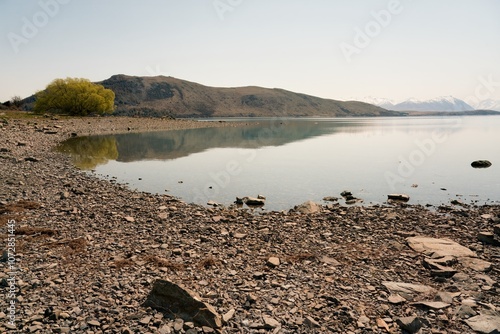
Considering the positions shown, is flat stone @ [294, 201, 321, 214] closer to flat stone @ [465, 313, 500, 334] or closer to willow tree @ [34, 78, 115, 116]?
flat stone @ [465, 313, 500, 334]

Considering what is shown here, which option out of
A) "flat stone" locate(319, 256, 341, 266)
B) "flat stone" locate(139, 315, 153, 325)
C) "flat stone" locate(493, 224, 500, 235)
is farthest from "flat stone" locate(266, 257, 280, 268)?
"flat stone" locate(493, 224, 500, 235)

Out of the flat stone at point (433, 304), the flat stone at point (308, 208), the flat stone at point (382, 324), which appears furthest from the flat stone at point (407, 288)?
the flat stone at point (308, 208)

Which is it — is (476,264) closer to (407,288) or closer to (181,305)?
(407,288)

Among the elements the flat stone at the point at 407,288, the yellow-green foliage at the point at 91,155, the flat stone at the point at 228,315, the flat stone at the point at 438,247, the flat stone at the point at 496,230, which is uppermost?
the yellow-green foliage at the point at 91,155

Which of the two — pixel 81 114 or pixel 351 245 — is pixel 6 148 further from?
pixel 81 114

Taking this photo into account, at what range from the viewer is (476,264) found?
42.5ft

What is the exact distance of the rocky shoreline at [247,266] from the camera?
9.05 m

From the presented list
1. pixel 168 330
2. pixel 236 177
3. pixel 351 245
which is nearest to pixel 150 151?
pixel 236 177

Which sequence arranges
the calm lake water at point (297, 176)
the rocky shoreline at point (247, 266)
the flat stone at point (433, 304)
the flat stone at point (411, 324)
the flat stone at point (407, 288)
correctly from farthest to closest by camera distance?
the calm lake water at point (297, 176) < the flat stone at point (407, 288) < the flat stone at point (433, 304) < the rocky shoreline at point (247, 266) < the flat stone at point (411, 324)

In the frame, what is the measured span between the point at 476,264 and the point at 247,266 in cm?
938

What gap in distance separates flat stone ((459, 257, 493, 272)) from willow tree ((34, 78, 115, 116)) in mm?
118051

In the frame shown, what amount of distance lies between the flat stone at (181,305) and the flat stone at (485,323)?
7140mm

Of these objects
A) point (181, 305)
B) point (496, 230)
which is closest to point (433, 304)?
point (181, 305)

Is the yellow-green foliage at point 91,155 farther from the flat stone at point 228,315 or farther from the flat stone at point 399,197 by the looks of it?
the flat stone at point 228,315
